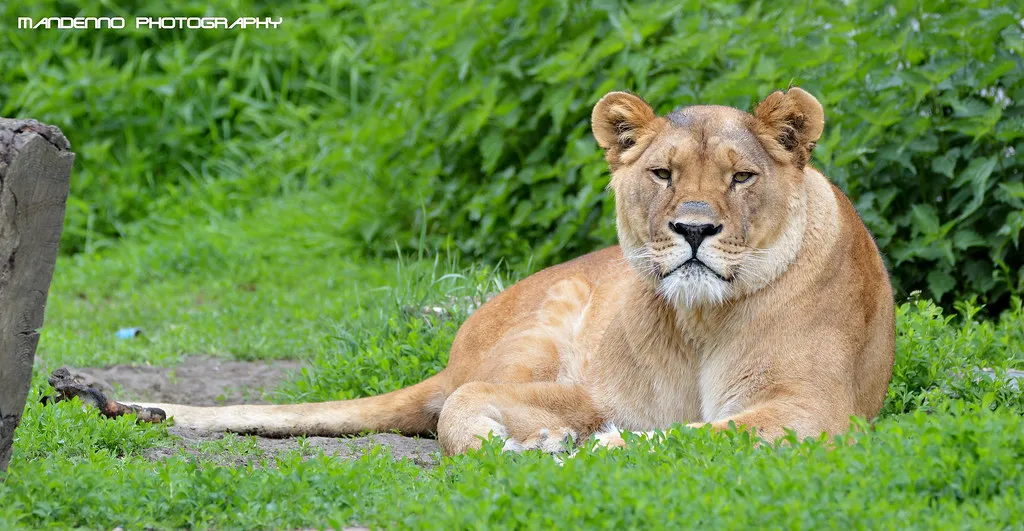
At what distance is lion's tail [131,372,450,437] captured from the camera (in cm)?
529

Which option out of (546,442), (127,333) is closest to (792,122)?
(546,442)

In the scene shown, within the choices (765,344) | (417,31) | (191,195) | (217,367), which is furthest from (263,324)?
(765,344)

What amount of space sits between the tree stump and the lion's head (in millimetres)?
1883

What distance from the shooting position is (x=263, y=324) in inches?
320

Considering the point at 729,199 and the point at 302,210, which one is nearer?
the point at 729,199

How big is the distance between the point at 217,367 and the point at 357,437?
2182 millimetres

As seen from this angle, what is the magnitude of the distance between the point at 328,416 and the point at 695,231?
1898mm

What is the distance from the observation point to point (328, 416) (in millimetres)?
5355

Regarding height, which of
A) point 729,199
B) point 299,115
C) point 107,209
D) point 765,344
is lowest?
point 107,209

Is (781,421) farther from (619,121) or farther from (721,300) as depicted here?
(619,121)

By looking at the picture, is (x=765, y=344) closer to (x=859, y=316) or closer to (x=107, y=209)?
(x=859, y=316)

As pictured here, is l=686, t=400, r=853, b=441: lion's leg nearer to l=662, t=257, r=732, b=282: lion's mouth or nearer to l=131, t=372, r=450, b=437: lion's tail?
l=662, t=257, r=732, b=282: lion's mouth

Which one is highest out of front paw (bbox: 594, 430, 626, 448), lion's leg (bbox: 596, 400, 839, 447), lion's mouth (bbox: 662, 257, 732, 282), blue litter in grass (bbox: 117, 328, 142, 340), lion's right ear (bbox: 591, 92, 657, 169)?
lion's right ear (bbox: 591, 92, 657, 169)

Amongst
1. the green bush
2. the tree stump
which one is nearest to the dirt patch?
the tree stump
